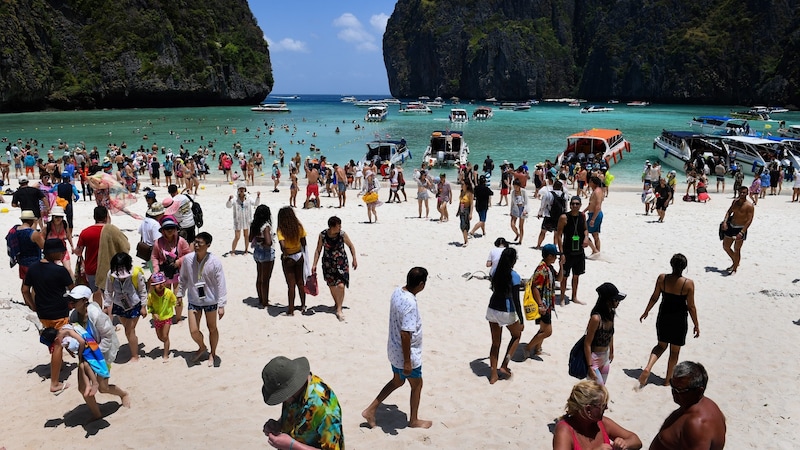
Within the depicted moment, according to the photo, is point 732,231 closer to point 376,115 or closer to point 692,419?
point 692,419

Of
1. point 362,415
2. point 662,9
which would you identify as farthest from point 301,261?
point 662,9

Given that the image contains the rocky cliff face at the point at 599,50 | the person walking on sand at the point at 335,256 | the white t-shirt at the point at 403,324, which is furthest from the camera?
the rocky cliff face at the point at 599,50

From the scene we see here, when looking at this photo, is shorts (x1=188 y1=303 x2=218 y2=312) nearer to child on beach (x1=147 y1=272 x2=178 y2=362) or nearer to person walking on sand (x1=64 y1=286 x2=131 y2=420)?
child on beach (x1=147 y1=272 x2=178 y2=362)

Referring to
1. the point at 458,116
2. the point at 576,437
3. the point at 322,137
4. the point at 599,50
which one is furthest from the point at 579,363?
the point at 599,50

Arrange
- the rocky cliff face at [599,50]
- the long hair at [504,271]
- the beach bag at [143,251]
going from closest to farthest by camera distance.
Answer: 1. the long hair at [504,271]
2. the beach bag at [143,251]
3. the rocky cliff face at [599,50]

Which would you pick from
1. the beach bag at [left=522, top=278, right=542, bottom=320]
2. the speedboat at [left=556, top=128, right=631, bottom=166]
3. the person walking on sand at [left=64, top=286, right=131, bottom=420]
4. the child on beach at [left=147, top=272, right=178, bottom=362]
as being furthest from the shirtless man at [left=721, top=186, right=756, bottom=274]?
the speedboat at [left=556, top=128, right=631, bottom=166]

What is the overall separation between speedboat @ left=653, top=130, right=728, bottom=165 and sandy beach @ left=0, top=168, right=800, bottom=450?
66.8 feet

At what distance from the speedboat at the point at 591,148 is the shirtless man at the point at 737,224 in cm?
1885

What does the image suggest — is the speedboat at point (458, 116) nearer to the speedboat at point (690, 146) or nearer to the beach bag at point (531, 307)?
the speedboat at point (690, 146)

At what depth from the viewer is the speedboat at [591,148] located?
29.4m

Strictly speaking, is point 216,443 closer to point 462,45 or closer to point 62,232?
point 62,232

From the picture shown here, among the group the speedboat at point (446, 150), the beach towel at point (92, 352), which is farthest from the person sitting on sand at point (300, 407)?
the speedboat at point (446, 150)

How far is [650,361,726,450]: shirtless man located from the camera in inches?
123

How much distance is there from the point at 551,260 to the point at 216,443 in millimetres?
3957
